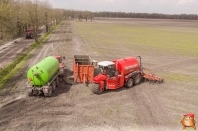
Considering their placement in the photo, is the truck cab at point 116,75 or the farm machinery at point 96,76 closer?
the farm machinery at point 96,76

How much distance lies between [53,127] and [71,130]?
3.74 ft

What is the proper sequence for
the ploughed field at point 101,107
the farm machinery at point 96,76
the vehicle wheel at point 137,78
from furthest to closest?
the vehicle wheel at point 137,78 → the farm machinery at point 96,76 → the ploughed field at point 101,107

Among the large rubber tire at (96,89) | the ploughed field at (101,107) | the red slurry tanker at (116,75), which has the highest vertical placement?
the red slurry tanker at (116,75)

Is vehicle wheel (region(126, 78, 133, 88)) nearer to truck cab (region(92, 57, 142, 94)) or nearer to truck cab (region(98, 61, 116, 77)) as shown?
truck cab (region(92, 57, 142, 94))

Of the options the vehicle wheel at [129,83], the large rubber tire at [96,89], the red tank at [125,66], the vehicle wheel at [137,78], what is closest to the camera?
the large rubber tire at [96,89]

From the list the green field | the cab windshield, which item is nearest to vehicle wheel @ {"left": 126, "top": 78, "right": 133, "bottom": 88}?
the cab windshield

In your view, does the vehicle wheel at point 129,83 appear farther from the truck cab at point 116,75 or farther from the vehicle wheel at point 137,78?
the vehicle wheel at point 137,78

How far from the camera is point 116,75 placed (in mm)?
17641

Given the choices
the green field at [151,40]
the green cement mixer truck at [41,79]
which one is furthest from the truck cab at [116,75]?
the green field at [151,40]

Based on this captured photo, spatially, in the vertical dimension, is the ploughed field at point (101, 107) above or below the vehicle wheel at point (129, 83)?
below

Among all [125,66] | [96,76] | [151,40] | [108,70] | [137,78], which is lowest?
[137,78]

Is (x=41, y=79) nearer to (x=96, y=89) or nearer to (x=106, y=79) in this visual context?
(x=96, y=89)

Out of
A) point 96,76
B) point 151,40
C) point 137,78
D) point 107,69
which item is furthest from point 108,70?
point 151,40

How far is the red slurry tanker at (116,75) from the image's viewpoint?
17047mm
